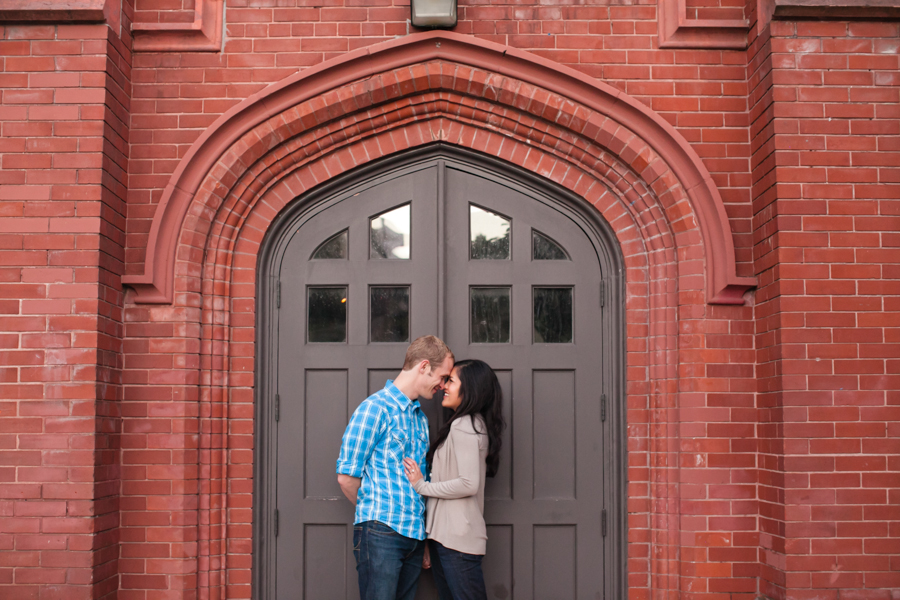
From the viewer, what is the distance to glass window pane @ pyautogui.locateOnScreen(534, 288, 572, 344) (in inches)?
171

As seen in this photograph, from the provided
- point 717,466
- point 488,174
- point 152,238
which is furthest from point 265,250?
point 717,466

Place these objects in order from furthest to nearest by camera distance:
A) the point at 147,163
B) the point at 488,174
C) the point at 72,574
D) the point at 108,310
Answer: the point at 488,174, the point at 147,163, the point at 108,310, the point at 72,574

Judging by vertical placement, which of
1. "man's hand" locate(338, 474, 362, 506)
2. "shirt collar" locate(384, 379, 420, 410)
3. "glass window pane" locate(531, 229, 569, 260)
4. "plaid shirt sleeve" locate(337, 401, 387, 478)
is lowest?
"man's hand" locate(338, 474, 362, 506)

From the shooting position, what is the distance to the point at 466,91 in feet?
13.8

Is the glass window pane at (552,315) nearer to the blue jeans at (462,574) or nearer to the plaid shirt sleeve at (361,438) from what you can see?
the plaid shirt sleeve at (361,438)

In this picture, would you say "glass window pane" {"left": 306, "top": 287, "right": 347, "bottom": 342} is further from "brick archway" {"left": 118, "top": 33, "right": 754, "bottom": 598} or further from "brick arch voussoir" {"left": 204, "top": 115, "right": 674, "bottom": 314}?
"brick arch voussoir" {"left": 204, "top": 115, "right": 674, "bottom": 314}

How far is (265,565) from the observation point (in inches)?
165

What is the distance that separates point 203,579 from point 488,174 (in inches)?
119

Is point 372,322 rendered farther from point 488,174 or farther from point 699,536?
point 699,536

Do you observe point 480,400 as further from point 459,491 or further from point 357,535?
point 357,535

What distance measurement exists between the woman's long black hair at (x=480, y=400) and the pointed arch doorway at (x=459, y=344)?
43 centimetres

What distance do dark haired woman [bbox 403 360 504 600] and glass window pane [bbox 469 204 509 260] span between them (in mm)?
883

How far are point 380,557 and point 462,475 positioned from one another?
61 cm

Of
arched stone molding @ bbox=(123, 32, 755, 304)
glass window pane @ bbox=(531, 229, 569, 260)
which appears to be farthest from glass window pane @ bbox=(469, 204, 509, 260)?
arched stone molding @ bbox=(123, 32, 755, 304)
